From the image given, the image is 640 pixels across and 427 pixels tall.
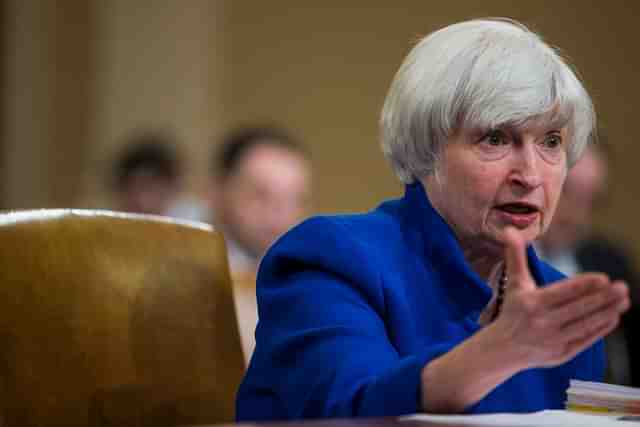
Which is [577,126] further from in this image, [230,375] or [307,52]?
[307,52]

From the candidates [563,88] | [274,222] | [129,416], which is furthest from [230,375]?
[274,222]

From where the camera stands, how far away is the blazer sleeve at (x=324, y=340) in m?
1.23

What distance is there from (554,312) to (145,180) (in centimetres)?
417

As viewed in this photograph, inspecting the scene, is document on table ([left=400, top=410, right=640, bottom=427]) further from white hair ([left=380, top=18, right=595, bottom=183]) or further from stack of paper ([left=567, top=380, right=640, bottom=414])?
white hair ([left=380, top=18, right=595, bottom=183])

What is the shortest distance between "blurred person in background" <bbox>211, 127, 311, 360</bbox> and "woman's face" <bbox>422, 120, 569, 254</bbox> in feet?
8.29

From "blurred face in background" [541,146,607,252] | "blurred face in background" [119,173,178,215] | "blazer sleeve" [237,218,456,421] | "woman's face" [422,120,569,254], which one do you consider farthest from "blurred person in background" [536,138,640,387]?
"blazer sleeve" [237,218,456,421]

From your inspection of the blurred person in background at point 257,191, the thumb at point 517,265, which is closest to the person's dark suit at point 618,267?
the blurred person in background at point 257,191

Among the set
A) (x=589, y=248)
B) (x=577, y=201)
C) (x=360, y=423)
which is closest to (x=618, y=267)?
(x=589, y=248)

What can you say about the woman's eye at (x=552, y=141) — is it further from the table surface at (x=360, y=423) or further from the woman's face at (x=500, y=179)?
the table surface at (x=360, y=423)

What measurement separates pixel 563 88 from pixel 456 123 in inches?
6.1

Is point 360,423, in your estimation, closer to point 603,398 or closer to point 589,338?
point 589,338

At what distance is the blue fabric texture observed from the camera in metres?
1.26

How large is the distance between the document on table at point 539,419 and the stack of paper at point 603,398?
0.09 ft

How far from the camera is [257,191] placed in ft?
13.8
